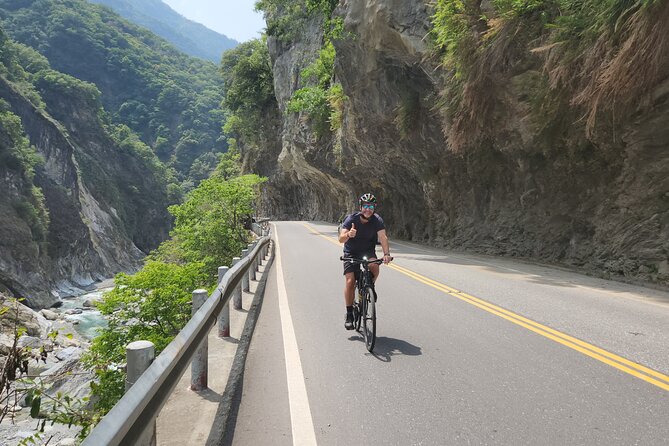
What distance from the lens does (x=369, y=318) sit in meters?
5.64

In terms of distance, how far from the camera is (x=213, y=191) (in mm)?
24312

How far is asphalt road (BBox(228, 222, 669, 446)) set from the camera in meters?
3.43

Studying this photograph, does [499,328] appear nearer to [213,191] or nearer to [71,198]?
[213,191]

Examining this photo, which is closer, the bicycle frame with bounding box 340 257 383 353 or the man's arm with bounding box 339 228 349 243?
the bicycle frame with bounding box 340 257 383 353

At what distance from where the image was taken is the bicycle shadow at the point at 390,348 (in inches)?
207

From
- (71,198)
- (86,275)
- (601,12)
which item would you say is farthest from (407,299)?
(71,198)

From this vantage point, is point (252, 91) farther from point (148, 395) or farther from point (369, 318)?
point (148, 395)

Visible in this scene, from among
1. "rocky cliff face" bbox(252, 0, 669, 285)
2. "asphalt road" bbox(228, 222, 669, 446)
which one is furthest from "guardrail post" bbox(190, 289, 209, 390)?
"rocky cliff face" bbox(252, 0, 669, 285)

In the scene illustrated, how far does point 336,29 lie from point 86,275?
6099 cm

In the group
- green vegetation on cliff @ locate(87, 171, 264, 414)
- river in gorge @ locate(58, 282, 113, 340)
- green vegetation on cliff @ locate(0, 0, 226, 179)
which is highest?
green vegetation on cliff @ locate(0, 0, 226, 179)

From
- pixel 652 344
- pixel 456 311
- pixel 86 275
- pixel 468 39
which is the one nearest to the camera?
pixel 652 344

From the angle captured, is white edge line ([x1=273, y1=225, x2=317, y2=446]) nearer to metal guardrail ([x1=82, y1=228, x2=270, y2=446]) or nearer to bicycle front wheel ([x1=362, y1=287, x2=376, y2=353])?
bicycle front wheel ([x1=362, y1=287, x2=376, y2=353])

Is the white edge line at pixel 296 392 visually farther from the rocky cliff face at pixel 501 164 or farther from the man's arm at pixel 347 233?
the rocky cliff face at pixel 501 164

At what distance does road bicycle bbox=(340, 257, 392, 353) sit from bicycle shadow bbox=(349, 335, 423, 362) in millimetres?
122
